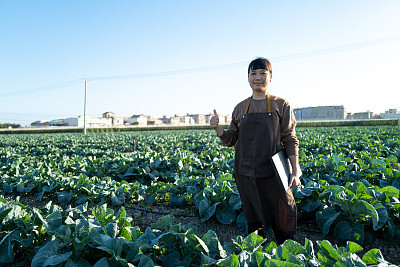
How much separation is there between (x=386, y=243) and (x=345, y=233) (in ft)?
1.85

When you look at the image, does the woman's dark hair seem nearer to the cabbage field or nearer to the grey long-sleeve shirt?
the grey long-sleeve shirt

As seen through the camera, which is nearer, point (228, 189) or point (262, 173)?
point (262, 173)

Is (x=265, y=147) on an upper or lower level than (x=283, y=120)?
lower

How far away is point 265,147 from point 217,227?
5.42ft

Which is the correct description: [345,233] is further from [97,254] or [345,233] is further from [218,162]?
[218,162]

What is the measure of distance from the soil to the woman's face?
1503 millimetres

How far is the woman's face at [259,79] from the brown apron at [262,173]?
5.4 inches

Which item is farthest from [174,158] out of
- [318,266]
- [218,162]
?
[318,266]

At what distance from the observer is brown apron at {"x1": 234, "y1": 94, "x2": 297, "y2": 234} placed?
2.29 m

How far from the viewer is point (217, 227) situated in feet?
11.3

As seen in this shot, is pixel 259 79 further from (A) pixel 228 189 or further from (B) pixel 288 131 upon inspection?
(A) pixel 228 189

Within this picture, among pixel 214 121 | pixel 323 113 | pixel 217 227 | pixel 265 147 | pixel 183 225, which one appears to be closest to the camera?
pixel 265 147

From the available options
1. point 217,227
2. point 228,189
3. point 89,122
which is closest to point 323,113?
point 89,122

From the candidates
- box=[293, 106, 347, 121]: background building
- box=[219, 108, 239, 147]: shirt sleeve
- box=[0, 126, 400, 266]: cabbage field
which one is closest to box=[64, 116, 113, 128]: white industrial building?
box=[293, 106, 347, 121]: background building
